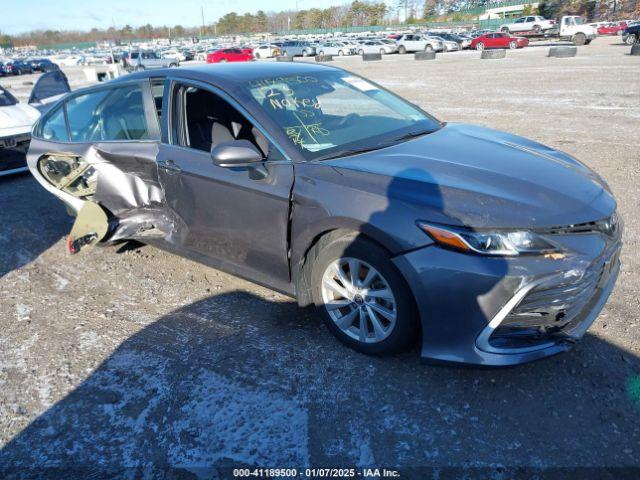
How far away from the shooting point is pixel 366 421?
262 cm

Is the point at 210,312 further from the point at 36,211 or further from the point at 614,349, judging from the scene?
the point at 36,211

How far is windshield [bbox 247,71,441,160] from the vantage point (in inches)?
133

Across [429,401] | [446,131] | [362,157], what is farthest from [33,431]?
[446,131]

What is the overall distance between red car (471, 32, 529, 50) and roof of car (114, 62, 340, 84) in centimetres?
4103

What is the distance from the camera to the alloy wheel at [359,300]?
2.91m

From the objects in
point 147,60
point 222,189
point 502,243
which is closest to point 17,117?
point 222,189

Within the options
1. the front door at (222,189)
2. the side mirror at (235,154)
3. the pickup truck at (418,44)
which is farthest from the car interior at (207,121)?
the pickup truck at (418,44)

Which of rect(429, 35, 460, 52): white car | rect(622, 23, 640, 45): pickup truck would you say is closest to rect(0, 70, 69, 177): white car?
rect(622, 23, 640, 45): pickup truck

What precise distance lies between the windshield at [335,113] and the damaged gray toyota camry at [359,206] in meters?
0.02

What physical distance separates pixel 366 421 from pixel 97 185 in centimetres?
331

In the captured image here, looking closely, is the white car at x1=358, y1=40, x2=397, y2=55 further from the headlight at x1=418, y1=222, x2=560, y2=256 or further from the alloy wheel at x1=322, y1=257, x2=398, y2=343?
the headlight at x1=418, y1=222, x2=560, y2=256

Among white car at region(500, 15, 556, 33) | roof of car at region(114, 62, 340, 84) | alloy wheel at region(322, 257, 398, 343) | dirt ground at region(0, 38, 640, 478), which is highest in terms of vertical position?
white car at region(500, 15, 556, 33)

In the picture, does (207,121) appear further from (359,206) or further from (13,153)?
(13,153)

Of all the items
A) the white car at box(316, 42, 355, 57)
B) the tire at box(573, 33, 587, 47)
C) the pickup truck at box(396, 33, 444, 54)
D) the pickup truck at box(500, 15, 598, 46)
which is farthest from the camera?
the white car at box(316, 42, 355, 57)
